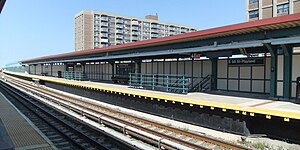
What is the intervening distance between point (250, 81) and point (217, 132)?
5.91m

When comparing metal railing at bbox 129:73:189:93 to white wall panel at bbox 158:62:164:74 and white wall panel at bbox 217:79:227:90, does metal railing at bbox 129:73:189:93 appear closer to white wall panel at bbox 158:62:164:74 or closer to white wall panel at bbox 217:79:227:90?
white wall panel at bbox 158:62:164:74

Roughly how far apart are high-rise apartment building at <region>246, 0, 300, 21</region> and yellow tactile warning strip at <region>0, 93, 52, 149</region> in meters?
45.0

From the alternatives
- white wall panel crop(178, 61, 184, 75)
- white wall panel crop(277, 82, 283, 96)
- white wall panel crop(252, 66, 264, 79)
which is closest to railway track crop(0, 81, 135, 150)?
white wall panel crop(277, 82, 283, 96)

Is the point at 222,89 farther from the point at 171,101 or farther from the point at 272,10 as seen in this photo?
the point at 272,10

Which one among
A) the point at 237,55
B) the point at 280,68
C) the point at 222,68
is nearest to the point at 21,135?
the point at 280,68

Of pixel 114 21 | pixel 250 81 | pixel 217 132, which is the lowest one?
pixel 217 132

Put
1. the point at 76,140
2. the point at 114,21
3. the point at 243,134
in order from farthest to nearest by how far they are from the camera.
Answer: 1. the point at 114,21
2. the point at 243,134
3. the point at 76,140

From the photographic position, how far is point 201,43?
14.1 meters

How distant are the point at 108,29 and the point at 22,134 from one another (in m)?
99.1

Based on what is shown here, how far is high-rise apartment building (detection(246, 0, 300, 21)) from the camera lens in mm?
42250

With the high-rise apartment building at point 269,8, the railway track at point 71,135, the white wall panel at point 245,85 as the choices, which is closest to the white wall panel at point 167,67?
the white wall panel at point 245,85

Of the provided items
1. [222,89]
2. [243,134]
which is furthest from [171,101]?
[222,89]

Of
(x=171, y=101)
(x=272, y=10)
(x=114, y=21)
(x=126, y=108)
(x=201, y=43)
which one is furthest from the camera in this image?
(x=114, y=21)

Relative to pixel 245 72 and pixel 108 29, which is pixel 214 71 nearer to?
pixel 245 72
